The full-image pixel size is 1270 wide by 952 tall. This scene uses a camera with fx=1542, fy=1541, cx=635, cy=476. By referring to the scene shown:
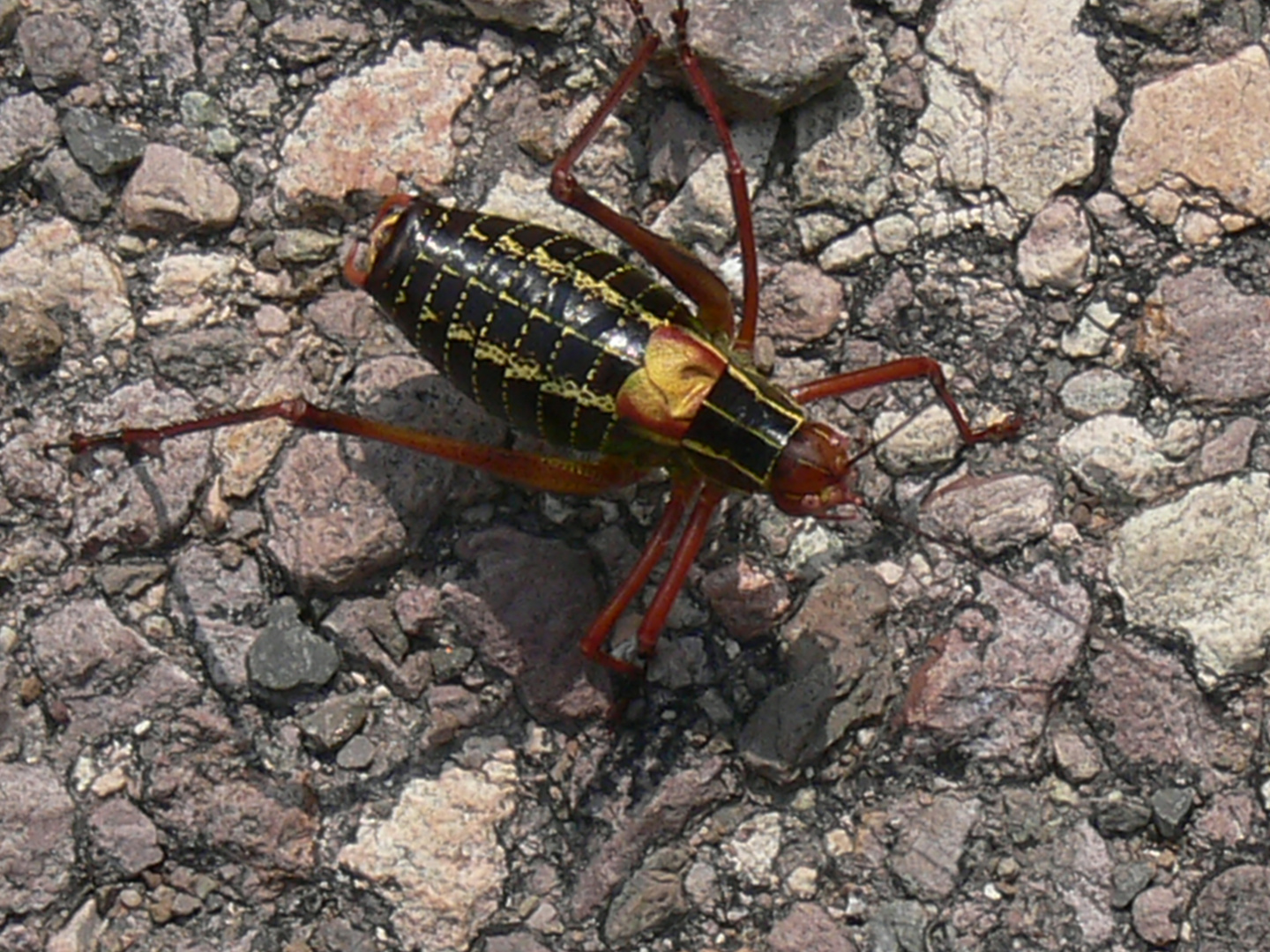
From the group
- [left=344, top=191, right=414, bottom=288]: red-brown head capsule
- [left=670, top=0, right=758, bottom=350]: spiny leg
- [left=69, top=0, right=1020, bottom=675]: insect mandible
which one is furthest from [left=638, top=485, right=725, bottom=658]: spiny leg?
[left=344, top=191, right=414, bottom=288]: red-brown head capsule

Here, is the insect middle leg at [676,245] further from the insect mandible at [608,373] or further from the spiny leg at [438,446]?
the spiny leg at [438,446]

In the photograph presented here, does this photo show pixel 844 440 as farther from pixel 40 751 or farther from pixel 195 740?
pixel 40 751

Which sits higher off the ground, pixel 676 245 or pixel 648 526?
pixel 676 245

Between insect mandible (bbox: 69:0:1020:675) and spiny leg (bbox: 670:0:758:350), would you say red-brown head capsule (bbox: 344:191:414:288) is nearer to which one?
insect mandible (bbox: 69:0:1020:675)

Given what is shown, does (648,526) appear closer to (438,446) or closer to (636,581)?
(636,581)

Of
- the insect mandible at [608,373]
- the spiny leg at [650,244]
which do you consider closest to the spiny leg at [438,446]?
the insect mandible at [608,373]


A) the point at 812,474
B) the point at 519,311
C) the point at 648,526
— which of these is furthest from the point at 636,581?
the point at 519,311
